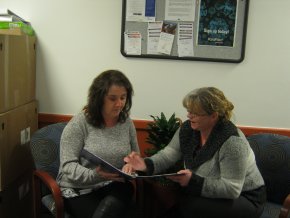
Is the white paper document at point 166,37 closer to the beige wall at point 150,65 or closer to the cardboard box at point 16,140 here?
the beige wall at point 150,65

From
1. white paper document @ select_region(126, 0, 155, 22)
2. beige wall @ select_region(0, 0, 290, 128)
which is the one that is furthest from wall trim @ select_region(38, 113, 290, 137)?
white paper document @ select_region(126, 0, 155, 22)

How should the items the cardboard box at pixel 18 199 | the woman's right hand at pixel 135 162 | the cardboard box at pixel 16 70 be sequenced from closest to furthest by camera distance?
the woman's right hand at pixel 135 162 → the cardboard box at pixel 16 70 → the cardboard box at pixel 18 199

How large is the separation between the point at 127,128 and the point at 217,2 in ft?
3.35

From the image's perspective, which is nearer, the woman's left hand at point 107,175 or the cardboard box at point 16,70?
the woman's left hand at point 107,175

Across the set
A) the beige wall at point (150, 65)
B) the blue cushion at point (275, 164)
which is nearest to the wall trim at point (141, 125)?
the beige wall at point (150, 65)

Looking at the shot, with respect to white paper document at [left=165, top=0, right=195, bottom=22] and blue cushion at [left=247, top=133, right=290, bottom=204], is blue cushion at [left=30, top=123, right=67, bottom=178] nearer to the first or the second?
white paper document at [left=165, top=0, right=195, bottom=22]

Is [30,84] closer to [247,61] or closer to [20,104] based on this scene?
[20,104]

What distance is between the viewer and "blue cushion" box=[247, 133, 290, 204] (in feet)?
6.28

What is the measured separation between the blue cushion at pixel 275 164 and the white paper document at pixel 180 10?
930 millimetres

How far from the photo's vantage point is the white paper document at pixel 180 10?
221 cm

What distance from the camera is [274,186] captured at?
193 cm

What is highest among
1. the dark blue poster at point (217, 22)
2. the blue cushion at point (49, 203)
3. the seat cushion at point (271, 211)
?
the dark blue poster at point (217, 22)

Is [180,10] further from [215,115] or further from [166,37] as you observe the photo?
[215,115]

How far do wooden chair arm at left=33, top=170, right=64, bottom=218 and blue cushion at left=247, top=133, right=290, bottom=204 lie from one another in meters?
1.14
